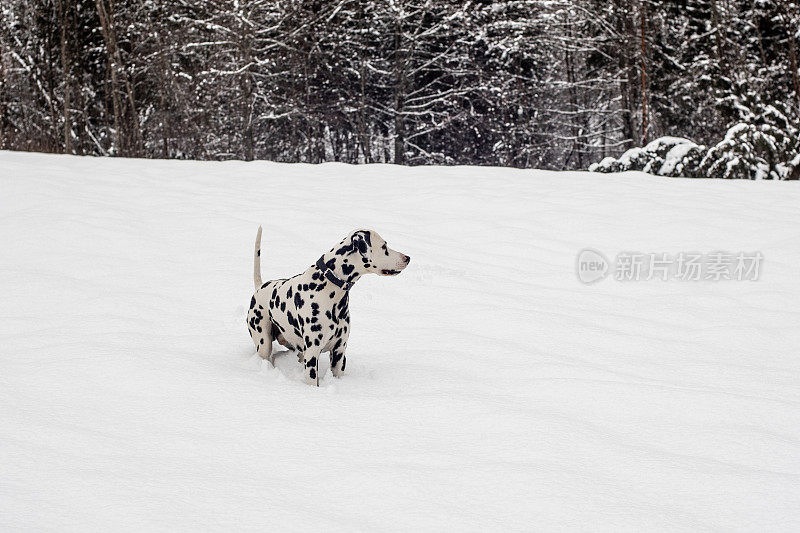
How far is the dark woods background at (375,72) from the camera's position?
15.1 meters

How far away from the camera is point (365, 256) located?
2.97 meters

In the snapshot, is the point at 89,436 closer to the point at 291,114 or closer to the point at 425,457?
the point at 425,457

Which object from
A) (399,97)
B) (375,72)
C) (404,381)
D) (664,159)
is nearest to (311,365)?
(404,381)

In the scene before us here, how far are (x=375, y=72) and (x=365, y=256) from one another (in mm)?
13771

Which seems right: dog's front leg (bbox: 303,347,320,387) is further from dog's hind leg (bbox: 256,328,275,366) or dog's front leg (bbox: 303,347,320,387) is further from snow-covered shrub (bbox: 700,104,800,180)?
snow-covered shrub (bbox: 700,104,800,180)

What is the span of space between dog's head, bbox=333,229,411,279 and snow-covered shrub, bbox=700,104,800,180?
806cm

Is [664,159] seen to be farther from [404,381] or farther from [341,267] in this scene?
[341,267]

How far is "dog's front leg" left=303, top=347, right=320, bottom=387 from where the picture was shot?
9.95ft

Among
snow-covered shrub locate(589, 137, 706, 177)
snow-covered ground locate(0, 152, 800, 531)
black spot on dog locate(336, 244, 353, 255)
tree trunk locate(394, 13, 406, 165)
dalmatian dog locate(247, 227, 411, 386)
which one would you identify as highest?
tree trunk locate(394, 13, 406, 165)

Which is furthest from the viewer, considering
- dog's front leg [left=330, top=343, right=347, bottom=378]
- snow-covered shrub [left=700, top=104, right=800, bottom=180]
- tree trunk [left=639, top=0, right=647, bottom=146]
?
tree trunk [left=639, top=0, right=647, bottom=146]

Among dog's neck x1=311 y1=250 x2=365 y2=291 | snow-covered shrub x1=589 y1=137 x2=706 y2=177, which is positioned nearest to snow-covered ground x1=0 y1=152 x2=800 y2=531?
dog's neck x1=311 y1=250 x2=365 y2=291

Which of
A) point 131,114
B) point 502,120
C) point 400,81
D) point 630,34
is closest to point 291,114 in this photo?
point 400,81

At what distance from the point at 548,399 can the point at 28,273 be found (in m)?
3.57

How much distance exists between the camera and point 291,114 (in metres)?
15.7
